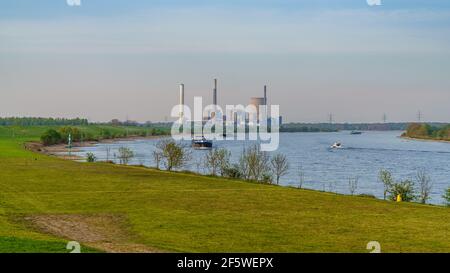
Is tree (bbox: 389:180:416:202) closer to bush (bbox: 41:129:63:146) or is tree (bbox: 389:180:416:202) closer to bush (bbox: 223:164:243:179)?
bush (bbox: 223:164:243:179)

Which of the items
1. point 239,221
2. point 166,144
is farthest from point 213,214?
point 166,144

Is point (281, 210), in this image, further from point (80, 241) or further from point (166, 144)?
point (166, 144)

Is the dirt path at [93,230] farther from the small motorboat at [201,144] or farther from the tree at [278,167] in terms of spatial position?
the small motorboat at [201,144]

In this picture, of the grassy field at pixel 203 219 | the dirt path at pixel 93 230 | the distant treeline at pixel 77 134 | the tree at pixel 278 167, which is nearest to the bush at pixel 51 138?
the distant treeline at pixel 77 134

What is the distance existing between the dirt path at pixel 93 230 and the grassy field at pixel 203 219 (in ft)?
0.09

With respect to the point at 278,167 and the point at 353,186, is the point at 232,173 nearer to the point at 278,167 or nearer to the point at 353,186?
the point at 278,167

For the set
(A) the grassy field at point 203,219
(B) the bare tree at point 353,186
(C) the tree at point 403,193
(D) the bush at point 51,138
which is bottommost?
(B) the bare tree at point 353,186

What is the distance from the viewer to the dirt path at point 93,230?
1436cm

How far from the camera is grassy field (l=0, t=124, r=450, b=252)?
15.4 m

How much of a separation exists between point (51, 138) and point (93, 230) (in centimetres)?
10266

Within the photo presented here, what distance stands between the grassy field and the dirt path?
0.03 m

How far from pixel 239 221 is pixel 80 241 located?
605 centimetres

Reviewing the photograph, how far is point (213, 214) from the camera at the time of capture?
69.1 ft

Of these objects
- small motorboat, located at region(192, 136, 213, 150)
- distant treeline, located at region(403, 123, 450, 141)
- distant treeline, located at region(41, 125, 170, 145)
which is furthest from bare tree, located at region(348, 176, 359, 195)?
distant treeline, located at region(403, 123, 450, 141)
